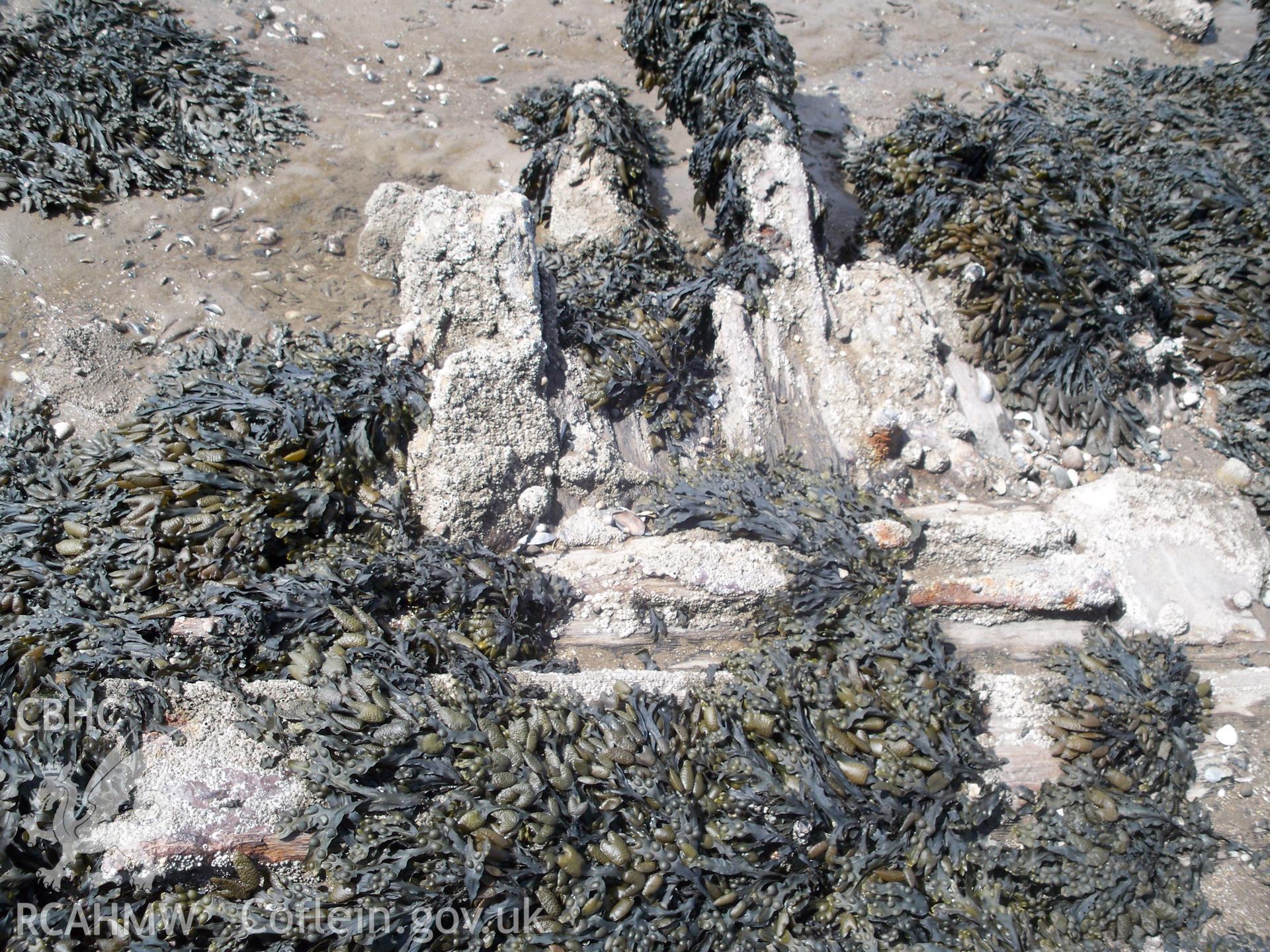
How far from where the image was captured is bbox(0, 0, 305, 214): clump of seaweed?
5840 mm

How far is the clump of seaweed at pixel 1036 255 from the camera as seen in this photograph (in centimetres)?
612

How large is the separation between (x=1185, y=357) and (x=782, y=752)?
17.5 ft

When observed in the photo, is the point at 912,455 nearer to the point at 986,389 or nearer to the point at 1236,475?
the point at 986,389

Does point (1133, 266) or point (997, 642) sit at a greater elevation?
point (1133, 266)

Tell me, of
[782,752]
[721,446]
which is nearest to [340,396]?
[721,446]

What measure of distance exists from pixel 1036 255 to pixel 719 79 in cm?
311

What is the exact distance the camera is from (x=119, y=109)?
611 centimetres

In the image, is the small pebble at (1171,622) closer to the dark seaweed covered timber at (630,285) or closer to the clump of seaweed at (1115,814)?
the clump of seaweed at (1115,814)

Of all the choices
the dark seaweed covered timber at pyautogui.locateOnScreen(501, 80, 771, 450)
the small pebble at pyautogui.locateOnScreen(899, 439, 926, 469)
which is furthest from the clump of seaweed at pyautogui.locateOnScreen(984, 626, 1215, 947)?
the dark seaweed covered timber at pyautogui.locateOnScreen(501, 80, 771, 450)

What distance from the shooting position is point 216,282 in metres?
5.62

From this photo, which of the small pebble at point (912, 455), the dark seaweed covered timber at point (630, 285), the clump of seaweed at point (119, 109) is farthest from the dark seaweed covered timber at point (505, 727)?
the clump of seaweed at point (119, 109)

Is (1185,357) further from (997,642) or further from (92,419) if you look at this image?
(92,419)

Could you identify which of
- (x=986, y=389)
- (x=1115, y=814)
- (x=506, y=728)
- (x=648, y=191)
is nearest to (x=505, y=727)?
(x=506, y=728)

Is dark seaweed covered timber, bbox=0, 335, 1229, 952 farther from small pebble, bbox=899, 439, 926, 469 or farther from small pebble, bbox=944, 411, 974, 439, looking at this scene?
small pebble, bbox=944, 411, 974, 439
